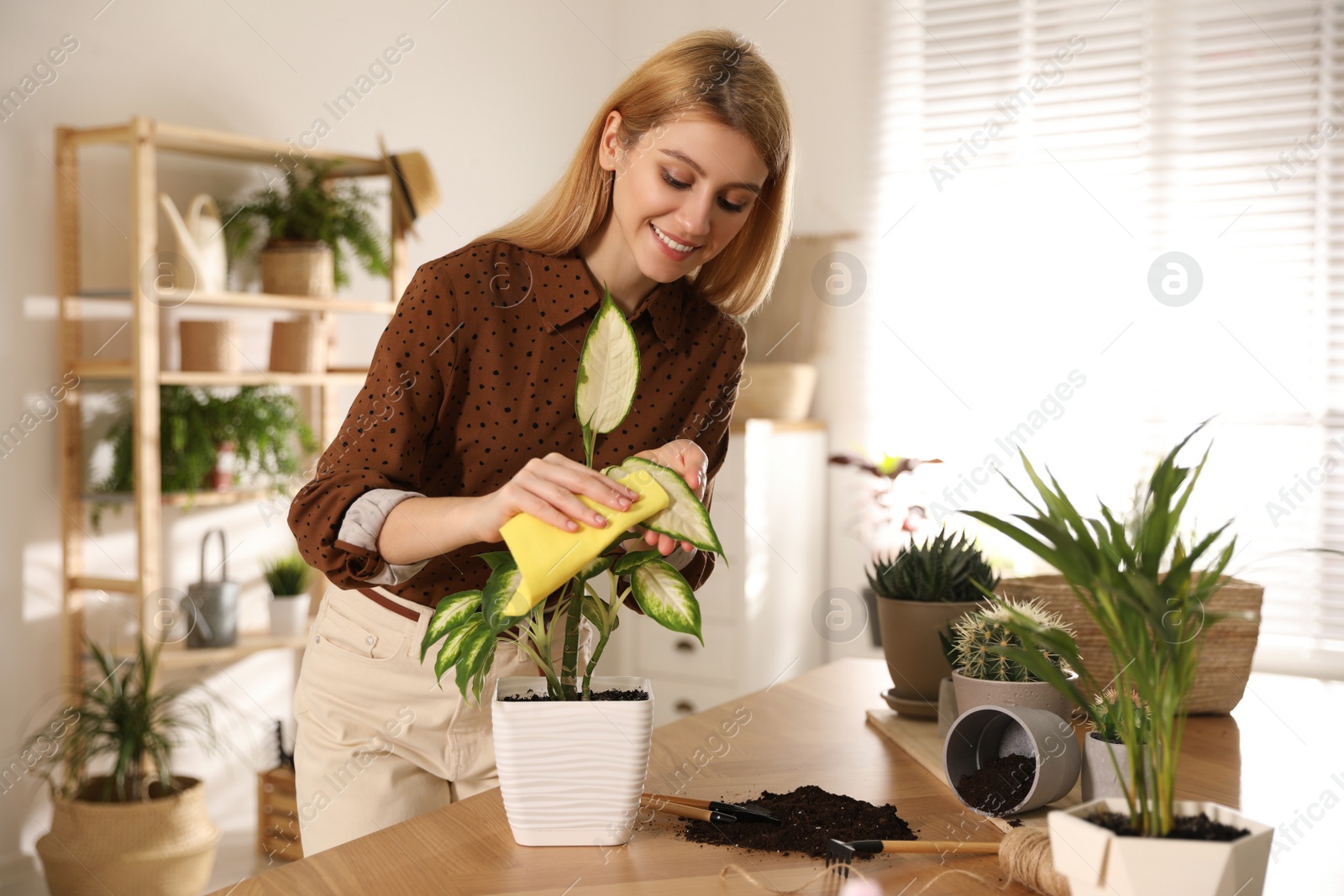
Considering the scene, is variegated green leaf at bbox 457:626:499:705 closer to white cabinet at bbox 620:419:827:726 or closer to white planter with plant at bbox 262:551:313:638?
white planter with plant at bbox 262:551:313:638

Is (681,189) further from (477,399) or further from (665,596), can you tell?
(665,596)

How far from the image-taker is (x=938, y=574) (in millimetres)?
1415

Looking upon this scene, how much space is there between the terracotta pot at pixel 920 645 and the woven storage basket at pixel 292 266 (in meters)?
2.08

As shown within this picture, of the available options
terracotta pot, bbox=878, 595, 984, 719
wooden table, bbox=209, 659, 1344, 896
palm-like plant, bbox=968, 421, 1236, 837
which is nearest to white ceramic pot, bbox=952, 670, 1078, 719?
wooden table, bbox=209, 659, 1344, 896

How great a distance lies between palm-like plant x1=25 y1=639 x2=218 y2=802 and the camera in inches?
99.0

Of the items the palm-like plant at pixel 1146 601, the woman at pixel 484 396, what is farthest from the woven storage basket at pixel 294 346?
the palm-like plant at pixel 1146 601

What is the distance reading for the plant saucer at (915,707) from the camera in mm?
1405

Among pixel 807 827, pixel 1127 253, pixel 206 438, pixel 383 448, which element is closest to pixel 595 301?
pixel 383 448

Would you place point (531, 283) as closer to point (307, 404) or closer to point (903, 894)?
point (903, 894)

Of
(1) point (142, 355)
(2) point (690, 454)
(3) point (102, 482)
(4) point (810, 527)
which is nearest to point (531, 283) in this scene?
(2) point (690, 454)

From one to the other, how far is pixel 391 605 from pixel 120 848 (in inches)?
61.8

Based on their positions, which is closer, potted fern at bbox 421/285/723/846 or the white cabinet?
potted fern at bbox 421/285/723/846

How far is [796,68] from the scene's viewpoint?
4.11 meters

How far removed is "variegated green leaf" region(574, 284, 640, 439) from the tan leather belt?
0.47m
